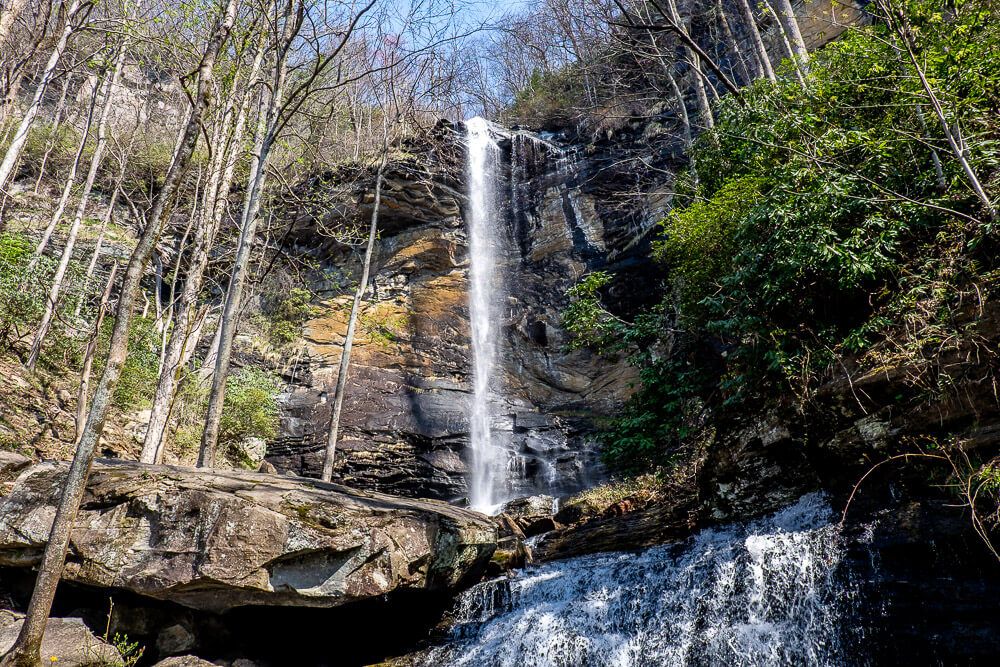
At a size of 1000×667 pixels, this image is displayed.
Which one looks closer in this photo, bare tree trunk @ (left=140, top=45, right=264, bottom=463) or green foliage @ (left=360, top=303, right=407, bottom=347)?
bare tree trunk @ (left=140, top=45, right=264, bottom=463)

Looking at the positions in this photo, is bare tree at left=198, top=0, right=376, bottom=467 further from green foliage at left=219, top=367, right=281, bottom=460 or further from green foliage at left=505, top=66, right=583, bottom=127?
green foliage at left=505, top=66, right=583, bottom=127

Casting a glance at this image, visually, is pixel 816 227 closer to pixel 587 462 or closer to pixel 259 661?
pixel 259 661

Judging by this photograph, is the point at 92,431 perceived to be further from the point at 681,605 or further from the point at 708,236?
the point at 708,236

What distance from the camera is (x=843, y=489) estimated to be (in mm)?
6105

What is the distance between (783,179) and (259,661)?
29.1 ft

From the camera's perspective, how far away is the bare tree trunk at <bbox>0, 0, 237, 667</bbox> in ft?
15.4

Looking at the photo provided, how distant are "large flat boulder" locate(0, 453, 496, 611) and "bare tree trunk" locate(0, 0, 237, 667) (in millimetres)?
881

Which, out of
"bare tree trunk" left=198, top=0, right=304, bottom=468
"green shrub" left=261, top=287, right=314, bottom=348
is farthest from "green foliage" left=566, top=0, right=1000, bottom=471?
"green shrub" left=261, top=287, right=314, bottom=348

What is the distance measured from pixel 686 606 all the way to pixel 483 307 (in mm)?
14027

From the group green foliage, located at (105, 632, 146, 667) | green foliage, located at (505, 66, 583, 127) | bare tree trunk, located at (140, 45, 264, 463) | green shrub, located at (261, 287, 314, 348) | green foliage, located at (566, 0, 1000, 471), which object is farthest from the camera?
green foliage, located at (505, 66, 583, 127)

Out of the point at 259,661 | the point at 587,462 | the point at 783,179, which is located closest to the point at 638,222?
the point at 587,462

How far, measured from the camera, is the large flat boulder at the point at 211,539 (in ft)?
18.9

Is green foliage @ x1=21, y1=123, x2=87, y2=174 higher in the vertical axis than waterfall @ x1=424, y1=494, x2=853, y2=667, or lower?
higher

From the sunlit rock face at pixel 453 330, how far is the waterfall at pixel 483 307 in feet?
0.87
